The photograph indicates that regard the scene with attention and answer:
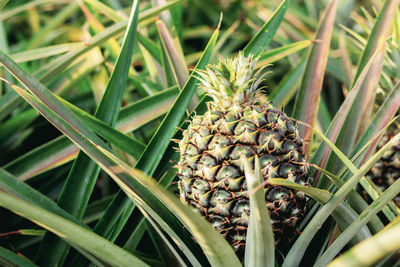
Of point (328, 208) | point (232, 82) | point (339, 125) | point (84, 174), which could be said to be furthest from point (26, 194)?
point (339, 125)

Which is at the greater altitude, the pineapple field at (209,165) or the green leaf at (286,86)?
the green leaf at (286,86)

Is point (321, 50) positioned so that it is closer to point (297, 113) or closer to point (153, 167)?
point (297, 113)

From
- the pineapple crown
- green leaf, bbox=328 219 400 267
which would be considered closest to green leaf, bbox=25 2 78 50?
the pineapple crown

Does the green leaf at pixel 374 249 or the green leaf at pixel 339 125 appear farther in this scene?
the green leaf at pixel 339 125

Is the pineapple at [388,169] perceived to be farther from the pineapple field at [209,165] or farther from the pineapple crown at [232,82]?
the pineapple crown at [232,82]

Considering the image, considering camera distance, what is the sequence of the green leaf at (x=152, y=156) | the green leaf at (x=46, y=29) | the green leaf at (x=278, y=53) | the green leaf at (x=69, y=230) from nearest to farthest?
the green leaf at (x=69, y=230), the green leaf at (x=152, y=156), the green leaf at (x=278, y=53), the green leaf at (x=46, y=29)

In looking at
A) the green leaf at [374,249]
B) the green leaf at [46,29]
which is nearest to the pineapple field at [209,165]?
the green leaf at [374,249]

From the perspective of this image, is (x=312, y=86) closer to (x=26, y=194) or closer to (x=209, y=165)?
(x=209, y=165)

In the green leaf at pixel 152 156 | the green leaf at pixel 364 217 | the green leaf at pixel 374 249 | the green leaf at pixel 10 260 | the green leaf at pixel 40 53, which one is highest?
the green leaf at pixel 40 53

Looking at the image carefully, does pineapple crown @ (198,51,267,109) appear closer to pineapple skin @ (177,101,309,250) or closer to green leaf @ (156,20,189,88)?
pineapple skin @ (177,101,309,250)
